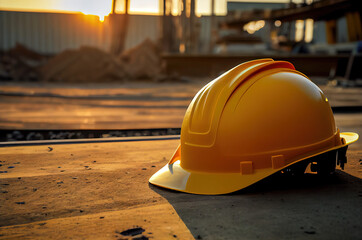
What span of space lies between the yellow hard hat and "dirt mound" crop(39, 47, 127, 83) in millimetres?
14041

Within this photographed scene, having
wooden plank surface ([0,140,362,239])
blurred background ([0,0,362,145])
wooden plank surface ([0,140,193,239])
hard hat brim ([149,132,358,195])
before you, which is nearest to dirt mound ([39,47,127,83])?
blurred background ([0,0,362,145])

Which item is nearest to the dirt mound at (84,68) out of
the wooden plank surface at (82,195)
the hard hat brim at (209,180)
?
the wooden plank surface at (82,195)

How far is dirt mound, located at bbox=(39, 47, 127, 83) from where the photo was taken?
16.0 metres

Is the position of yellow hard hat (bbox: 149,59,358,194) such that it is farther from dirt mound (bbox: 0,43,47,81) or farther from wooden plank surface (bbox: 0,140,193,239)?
dirt mound (bbox: 0,43,47,81)

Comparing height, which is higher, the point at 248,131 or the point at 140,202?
the point at 248,131

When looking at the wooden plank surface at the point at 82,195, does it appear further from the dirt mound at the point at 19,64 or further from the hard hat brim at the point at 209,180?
the dirt mound at the point at 19,64

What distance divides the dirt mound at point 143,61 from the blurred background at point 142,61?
A: 2.4 inches

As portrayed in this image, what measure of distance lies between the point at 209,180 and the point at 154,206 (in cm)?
37

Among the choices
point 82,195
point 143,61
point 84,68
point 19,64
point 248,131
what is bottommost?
point 82,195

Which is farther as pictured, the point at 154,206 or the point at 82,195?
the point at 82,195

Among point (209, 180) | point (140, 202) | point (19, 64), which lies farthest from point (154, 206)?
point (19, 64)

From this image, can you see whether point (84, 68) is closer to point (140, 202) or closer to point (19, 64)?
point (19, 64)

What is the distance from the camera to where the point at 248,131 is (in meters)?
2.00

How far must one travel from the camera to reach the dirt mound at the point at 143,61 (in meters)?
17.1
